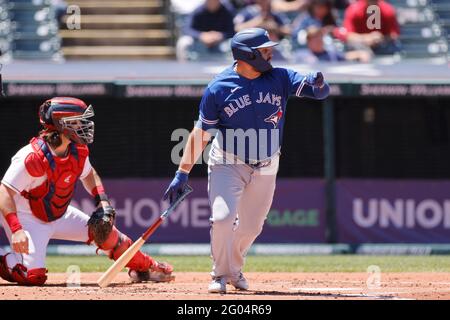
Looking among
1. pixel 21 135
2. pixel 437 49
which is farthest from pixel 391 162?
pixel 21 135

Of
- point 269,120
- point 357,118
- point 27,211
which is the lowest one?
point 357,118

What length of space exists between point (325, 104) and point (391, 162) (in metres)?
1.09

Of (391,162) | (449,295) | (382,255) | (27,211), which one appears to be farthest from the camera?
(391,162)

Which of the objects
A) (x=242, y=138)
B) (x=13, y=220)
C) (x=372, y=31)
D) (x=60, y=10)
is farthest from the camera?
(x=60, y=10)

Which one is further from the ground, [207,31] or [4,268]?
[207,31]

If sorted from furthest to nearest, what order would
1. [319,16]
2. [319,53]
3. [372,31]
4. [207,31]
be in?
[319,16] → [207,31] → [372,31] → [319,53]

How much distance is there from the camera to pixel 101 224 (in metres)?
7.88

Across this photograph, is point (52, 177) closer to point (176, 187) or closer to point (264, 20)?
point (176, 187)

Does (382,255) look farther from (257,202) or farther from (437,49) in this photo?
(257,202)

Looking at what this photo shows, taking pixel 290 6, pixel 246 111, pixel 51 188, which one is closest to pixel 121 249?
pixel 51 188

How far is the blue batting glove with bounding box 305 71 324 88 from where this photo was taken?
7.14m

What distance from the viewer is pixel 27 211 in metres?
7.98

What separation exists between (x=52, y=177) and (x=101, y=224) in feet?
1.62

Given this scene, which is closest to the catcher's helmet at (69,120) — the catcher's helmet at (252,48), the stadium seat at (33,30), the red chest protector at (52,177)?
the red chest protector at (52,177)
